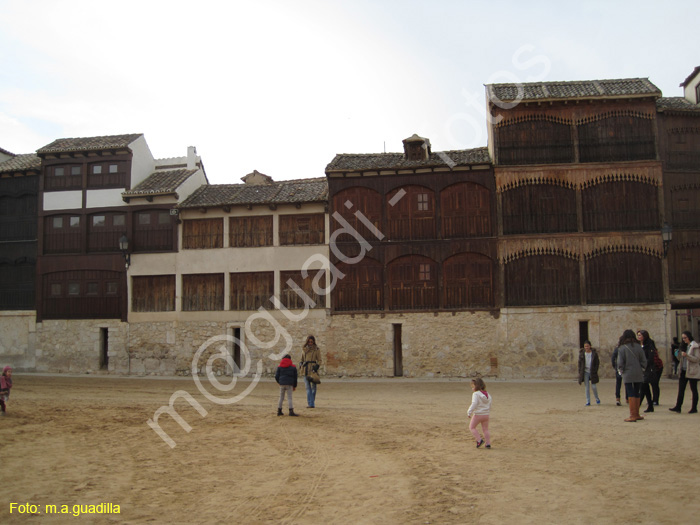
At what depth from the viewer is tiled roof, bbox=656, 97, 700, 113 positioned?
25500 millimetres

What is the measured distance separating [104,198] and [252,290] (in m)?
8.91

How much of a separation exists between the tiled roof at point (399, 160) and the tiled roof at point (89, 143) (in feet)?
34.7

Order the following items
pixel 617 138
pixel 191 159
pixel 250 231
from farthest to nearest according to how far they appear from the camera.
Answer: pixel 191 159 < pixel 250 231 < pixel 617 138

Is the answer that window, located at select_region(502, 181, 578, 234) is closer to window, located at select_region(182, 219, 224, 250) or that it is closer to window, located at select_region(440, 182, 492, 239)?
window, located at select_region(440, 182, 492, 239)

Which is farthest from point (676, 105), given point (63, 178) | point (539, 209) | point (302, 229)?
point (63, 178)

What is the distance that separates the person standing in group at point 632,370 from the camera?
1241 centimetres

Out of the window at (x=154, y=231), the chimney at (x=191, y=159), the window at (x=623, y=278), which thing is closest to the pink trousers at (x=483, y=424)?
the window at (x=623, y=278)

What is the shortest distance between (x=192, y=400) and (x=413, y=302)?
1107 centimetres

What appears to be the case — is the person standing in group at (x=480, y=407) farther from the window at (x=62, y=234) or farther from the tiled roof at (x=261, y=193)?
the window at (x=62, y=234)

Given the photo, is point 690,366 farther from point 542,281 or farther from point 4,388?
point 4,388

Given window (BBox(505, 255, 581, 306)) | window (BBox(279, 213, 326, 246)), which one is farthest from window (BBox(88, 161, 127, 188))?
window (BBox(505, 255, 581, 306))

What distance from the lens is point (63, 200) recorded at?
29250 millimetres

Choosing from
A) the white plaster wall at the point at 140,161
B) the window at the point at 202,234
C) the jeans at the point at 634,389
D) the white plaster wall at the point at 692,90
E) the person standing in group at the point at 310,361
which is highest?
the white plaster wall at the point at 692,90

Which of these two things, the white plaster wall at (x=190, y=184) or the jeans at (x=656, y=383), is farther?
the white plaster wall at (x=190, y=184)
